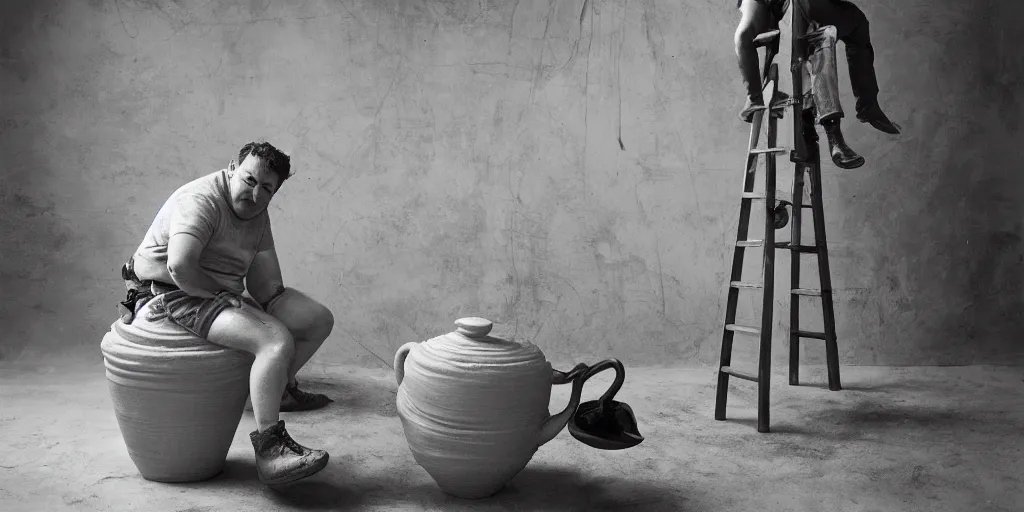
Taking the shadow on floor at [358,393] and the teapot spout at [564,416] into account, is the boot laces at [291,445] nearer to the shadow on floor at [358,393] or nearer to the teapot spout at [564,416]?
the teapot spout at [564,416]

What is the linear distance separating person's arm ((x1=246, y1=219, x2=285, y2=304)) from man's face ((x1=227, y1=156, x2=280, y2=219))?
11.5 inches

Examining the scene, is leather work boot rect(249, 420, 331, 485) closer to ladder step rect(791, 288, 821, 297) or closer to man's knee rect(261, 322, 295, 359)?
man's knee rect(261, 322, 295, 359)

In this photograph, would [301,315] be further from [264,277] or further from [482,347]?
[482,347]

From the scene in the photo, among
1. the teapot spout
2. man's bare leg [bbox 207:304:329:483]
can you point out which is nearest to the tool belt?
man's bare leg [bbox 207:304:329:483]

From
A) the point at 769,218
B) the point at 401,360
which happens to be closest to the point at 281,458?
the point at 401,360

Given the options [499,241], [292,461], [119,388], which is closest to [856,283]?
[499,241]

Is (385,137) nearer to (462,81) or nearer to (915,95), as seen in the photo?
(462,81)

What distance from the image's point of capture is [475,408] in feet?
7.41

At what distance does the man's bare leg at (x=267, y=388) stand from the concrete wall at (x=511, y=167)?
6.36 ft

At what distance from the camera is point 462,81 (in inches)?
170

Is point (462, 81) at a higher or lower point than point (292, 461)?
higher

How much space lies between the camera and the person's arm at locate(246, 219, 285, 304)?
2920 millimetres

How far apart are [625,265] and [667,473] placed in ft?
6.12

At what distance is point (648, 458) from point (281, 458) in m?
1.31
